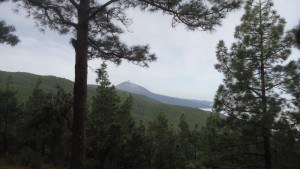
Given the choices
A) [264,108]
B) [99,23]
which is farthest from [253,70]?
[99,23]

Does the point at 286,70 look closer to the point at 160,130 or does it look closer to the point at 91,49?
the point at 91,49

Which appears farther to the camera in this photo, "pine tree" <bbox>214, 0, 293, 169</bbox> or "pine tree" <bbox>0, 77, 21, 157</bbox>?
"pine tree" <bbox>0, 77, 21, 157</bbox>

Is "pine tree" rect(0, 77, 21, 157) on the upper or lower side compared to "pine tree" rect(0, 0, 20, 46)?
lower

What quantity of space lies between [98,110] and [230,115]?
24.1 metres

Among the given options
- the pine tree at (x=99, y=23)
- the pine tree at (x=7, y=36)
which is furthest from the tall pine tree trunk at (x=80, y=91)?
the pine tree at (x=7, y=36)

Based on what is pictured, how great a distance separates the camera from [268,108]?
14.8m

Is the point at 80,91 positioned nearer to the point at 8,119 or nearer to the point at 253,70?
the point at 253,70

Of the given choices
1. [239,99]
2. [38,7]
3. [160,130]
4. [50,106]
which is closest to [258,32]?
[239,99]

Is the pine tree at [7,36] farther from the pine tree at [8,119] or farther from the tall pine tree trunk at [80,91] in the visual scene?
the pine tree at [8,119]

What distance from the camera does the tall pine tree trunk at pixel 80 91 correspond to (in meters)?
8.85

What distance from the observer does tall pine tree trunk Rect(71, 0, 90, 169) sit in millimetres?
8852

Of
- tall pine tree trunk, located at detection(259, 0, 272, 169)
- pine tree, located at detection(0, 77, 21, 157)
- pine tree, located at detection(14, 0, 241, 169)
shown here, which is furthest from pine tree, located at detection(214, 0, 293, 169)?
pine tree, located at detection(0, 77, 21, 157)

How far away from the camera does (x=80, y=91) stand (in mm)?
9031

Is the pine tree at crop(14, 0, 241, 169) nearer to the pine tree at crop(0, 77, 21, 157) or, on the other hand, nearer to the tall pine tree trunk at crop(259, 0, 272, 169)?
the tall pine tree trunk at crop(259, 0, 272, 169)
